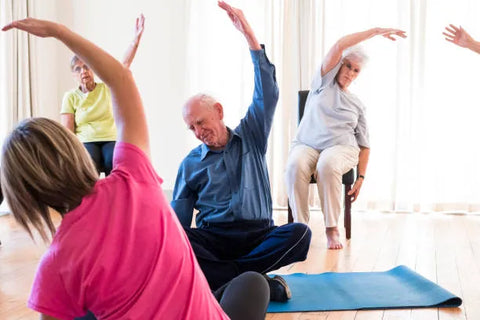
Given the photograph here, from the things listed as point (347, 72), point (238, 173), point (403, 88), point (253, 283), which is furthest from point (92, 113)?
point (253, 283)

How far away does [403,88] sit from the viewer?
5.27 m

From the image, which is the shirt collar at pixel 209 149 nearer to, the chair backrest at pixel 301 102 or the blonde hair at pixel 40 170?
the blonde hair at pixel 40 170

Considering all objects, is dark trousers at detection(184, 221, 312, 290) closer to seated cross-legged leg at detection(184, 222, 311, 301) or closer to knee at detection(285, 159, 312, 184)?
seated cross-legged leg at detection(184, 222, 311, 301)

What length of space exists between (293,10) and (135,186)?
14.9ft

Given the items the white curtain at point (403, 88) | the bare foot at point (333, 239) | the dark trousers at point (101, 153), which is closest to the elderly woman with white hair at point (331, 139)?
the bare foot at point (333, 239)

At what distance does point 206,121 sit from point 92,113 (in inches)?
88.1

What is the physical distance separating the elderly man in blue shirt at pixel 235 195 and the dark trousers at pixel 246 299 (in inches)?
40.8

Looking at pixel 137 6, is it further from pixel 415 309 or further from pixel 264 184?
pixel 415 309

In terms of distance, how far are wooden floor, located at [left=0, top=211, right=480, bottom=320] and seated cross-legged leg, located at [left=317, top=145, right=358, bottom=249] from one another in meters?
0.12

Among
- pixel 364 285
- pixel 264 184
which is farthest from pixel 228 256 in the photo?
pixel 364 285

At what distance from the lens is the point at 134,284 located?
3.67 feet

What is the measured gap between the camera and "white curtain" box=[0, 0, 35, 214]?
5410mm

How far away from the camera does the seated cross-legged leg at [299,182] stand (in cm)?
406

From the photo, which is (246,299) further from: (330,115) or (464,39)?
(330,115)
